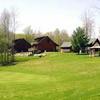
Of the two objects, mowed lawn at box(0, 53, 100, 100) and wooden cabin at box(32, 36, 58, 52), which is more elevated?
wooden cabin at box(32, 36, 58, 52)

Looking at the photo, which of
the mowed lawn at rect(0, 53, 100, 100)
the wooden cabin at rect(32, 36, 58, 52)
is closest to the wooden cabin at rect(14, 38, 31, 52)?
the wooden cabin at rect(32, 36, 58, 52)

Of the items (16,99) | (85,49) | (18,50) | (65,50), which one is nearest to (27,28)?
(18,50)

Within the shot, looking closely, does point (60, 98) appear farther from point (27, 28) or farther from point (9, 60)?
point (27, 28)

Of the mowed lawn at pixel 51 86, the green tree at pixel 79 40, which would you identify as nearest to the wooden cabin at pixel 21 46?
the green tree at pixel 79 40

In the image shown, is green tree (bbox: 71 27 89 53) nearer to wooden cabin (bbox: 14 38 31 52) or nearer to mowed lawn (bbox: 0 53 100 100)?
wooden cabin (bbox: 14 38 31 52)

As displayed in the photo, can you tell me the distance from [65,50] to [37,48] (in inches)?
433

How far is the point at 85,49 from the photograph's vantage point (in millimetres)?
96438

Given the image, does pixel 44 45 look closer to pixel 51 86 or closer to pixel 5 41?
pixel 5 41

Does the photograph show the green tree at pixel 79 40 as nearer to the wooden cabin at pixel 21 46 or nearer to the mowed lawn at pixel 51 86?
the wooden cabin at pixel 21 46

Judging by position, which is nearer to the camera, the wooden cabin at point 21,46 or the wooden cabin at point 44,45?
the wooden cabin at point 44,45

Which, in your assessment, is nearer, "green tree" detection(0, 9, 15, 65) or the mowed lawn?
the mowed lawn

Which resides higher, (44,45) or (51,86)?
(44,45)

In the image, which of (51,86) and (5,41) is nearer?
(51,86)

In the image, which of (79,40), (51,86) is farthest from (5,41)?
(51,86)
